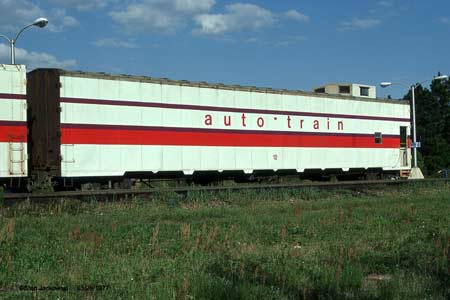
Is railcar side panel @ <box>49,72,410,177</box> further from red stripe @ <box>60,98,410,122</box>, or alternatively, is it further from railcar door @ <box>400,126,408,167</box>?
railcar door @ <box>400,126,408,167</box>

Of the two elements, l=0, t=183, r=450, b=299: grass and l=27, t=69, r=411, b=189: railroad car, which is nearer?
l=0, t=183, r=450, b=299: grass

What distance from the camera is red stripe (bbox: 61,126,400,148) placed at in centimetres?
1712

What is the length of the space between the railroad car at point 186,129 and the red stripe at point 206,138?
34mm

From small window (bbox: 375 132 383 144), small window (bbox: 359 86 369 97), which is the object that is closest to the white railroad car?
small window (bbox: 375 132 383 144)

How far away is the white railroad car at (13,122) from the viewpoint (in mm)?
15430

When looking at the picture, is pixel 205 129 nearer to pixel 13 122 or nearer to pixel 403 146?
pixel 13 122

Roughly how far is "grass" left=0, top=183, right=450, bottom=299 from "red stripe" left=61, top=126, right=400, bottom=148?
3.61 meters

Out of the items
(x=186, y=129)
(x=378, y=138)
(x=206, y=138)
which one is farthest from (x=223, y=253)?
(x=378, y=138)

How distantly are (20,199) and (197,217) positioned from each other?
5.18 m

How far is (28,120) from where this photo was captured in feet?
56.0

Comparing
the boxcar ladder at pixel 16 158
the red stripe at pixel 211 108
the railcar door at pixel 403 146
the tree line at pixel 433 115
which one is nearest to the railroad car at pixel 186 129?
the red stripe at pixel 211 108

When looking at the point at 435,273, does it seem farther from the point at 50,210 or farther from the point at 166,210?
the point at 50,210

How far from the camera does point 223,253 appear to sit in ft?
26.2

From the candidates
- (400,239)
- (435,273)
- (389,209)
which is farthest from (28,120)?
(435,273)
